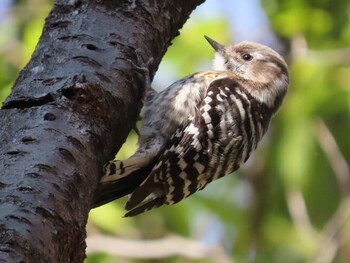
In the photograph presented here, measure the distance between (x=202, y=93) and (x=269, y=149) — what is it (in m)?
2.15

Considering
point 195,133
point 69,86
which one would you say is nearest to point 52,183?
point 69,86

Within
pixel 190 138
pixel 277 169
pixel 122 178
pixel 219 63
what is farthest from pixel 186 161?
pixel 277 169

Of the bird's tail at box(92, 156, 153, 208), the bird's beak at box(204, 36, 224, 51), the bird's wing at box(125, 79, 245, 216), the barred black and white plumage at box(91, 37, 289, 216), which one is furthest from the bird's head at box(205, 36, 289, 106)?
the bird's tail at box(92, 156, 153, 208)

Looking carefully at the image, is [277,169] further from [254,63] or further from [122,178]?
[122,178]

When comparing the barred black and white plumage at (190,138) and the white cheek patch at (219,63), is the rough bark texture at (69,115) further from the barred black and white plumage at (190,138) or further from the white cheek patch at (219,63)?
the white cheek patch at (219,63)

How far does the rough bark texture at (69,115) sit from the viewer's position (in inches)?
106

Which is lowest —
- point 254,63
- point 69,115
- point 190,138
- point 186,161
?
point 69,115

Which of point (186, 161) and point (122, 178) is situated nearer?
point (122, 178)

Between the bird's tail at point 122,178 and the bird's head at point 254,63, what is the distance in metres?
1.28

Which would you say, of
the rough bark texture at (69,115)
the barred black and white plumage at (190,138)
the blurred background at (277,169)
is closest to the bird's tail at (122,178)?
the barred black and white plumage at (190,138)

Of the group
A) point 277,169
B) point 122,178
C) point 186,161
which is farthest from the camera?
point 277,169

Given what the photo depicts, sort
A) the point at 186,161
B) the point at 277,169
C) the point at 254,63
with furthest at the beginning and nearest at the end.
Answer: the point at 277,169 < the point at 254,63 < the point at 186,161

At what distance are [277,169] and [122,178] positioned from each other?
8.87ft

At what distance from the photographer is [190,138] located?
435 cm
